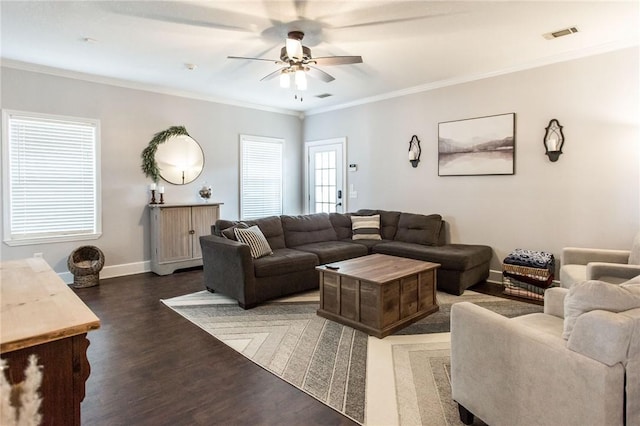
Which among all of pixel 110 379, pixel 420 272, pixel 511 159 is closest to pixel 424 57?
pixel 511 159

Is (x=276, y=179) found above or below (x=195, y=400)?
above

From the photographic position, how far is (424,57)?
4.34 m

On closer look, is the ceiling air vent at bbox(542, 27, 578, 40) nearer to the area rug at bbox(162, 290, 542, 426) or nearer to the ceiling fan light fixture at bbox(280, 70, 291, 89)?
the ceiling fan light fixture at bbox(280, 70, 291, 89)

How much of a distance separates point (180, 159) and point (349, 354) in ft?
14.3

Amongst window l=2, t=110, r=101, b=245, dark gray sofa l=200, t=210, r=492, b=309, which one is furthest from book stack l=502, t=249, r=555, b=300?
window l=2, t=110, r=101, b=245

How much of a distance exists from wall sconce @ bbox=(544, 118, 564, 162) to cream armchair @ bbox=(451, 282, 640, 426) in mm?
3121

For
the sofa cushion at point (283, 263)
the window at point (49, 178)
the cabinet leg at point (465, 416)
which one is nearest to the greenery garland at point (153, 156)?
the window at point (49, 178)

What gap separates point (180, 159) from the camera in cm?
593

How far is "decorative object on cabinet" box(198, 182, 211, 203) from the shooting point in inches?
241

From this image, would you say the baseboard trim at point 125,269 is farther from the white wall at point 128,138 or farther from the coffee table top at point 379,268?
the coffee table top at point 379,268

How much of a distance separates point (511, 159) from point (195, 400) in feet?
14.6

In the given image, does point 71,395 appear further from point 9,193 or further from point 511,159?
point 511,159

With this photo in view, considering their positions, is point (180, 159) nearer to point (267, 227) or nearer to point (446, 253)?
point (267, 227)

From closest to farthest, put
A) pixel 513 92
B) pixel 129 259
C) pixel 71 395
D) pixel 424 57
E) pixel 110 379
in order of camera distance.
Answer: pixel 71 395 → pixel 110 379 → pixel 424 57 → pixel 513 92 → pixel 129 259
